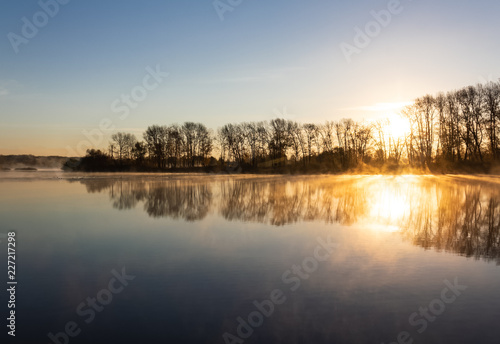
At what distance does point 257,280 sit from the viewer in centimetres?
761

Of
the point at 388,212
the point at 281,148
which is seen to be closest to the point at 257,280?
the point at 388,212

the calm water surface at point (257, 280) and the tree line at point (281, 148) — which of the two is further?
the tree line at point (281, 148)

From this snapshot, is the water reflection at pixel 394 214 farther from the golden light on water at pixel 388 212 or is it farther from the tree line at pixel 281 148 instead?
the tree line at pixel 281 148

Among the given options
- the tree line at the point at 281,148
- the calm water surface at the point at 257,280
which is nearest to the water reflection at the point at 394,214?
the calm water surface at the point at 257,280

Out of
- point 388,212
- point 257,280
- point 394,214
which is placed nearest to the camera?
point 257,280

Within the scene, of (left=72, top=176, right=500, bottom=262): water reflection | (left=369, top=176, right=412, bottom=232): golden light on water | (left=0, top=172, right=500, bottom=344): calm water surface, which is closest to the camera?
(left=0, top=172, right=500, bottom=344): calm water surface

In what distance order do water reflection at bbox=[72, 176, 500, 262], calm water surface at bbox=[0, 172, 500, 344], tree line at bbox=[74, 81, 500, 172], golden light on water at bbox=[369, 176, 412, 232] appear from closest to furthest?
calm water surface at bbox=[0, 172, 500, 344] → water reflection at bbox=[72, 176, 500, 262] → golden light on water at bbox=[369, 176, 412, 232] → tree line at bbox=[74, 81, 500, 172]

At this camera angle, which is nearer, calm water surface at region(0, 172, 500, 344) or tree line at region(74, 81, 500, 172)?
calm water surface at region(0, 172, 500, 344)

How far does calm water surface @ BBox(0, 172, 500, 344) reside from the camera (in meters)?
5.47

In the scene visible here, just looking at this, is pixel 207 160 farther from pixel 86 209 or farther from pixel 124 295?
pixel 124 295

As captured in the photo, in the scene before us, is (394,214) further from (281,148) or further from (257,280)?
(281,148)

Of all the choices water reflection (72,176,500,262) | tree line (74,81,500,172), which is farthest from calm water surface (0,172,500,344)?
tree line (74,81,500,172)

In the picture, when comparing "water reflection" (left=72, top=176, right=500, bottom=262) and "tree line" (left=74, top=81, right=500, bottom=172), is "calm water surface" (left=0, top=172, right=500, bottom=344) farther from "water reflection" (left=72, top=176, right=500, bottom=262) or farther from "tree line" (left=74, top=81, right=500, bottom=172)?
"tree line" (left=74, top=81, right=500, bottom=172)

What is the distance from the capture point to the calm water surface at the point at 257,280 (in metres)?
5.47
